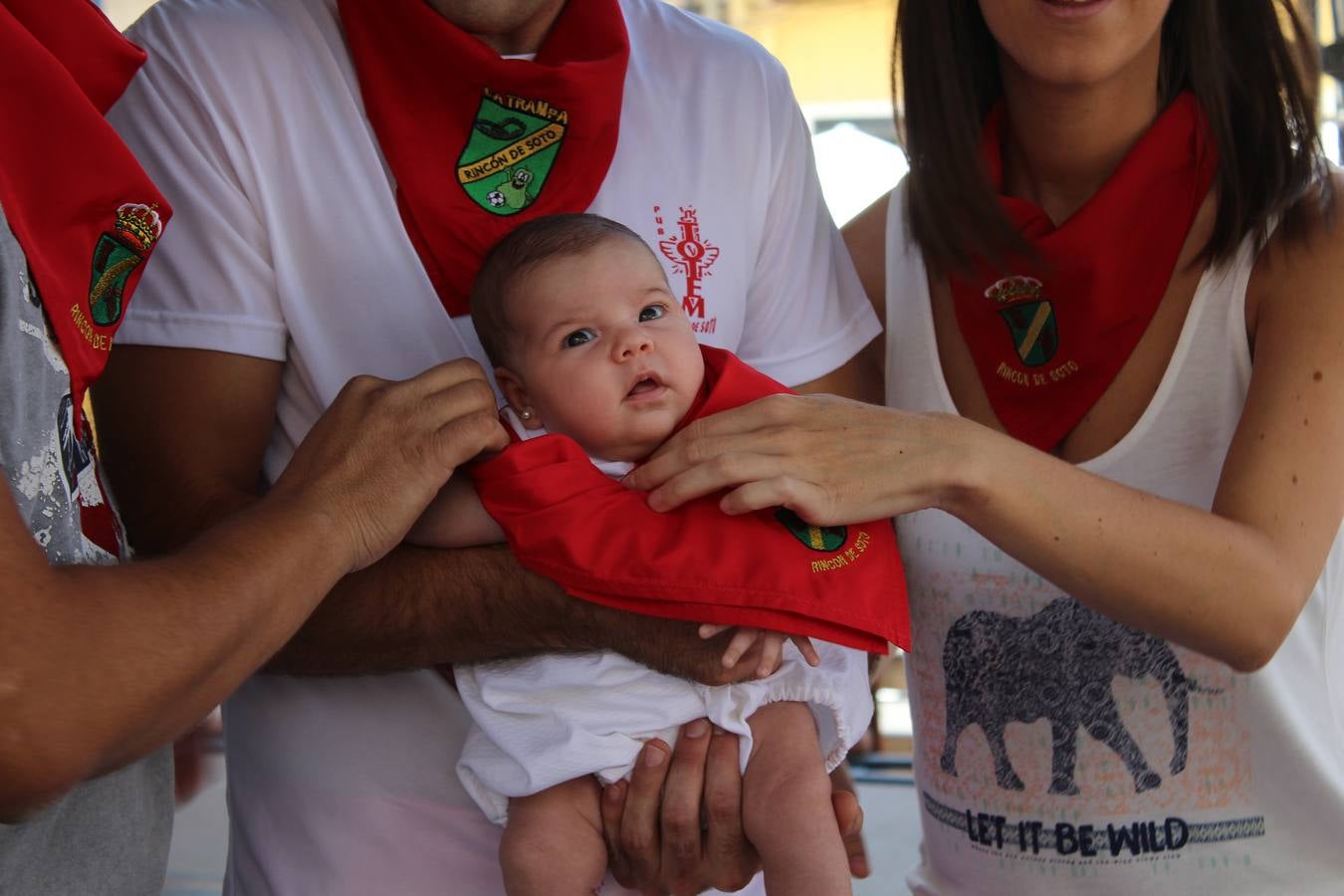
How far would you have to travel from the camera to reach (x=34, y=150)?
1.43 metres

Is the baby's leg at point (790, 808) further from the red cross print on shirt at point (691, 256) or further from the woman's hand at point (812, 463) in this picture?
the red cross print on shirt at point (691, 256)

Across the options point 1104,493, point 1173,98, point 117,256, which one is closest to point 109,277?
point 117,256

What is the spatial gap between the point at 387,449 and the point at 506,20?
76 centimetres

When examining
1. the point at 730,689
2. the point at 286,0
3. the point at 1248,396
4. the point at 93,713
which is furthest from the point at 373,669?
the point at 1248,396

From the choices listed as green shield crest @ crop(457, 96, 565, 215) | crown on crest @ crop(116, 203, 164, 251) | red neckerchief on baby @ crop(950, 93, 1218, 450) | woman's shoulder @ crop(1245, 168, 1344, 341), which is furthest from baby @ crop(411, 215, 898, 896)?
woman's shoulder @ crop(1245, 168, 1344, 341)

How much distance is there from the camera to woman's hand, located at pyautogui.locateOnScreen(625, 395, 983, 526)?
1760mm

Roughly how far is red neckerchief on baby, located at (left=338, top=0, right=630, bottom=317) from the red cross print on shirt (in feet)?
0.46

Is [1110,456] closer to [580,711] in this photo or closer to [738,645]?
[738,645]

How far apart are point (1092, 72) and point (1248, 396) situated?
1.93ft

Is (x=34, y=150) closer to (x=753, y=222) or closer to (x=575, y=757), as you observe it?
(x=575, y=757)

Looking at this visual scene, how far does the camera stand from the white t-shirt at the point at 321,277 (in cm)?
189

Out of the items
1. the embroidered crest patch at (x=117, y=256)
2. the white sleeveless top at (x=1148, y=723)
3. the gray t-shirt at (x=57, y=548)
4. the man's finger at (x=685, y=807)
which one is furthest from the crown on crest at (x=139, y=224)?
the white sleeveless top at (x=1148, y=723)

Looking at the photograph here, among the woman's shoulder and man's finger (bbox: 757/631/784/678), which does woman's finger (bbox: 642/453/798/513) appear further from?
the woman's shoulder

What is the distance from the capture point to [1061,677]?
221 centimetres
